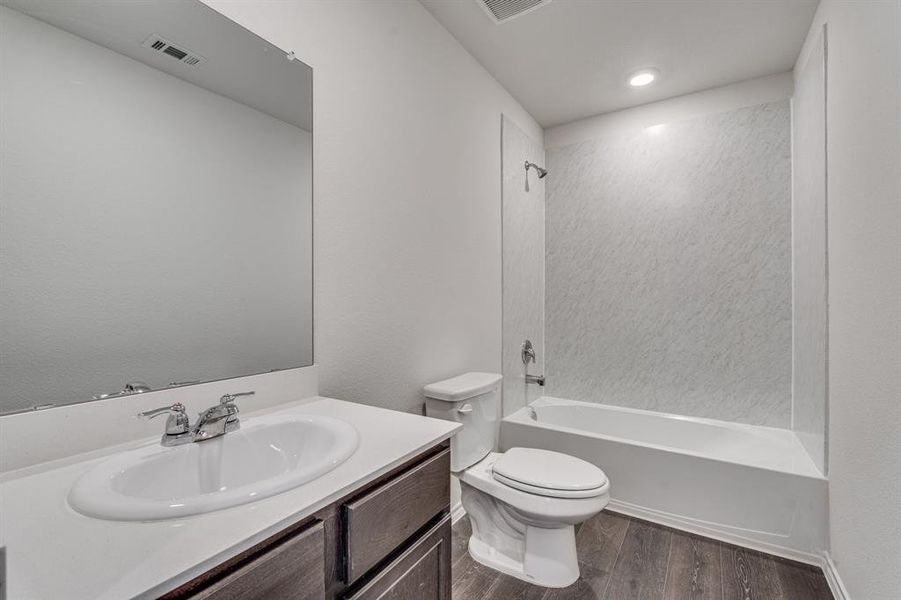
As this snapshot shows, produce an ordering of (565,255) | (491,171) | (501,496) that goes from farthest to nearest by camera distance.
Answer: (565,255) → (491,171) → (501,496)

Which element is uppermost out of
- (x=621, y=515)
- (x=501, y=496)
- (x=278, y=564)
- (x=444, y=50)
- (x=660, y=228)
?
(x=444, y=50)

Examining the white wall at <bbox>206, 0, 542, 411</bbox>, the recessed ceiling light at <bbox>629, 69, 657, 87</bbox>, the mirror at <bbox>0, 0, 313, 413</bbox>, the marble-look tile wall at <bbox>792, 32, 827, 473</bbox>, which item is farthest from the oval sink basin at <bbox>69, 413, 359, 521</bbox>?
the recessed ceiling light at <bbox>629, 69, 657, 87</bbox>

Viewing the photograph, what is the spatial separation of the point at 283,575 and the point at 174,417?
484 millimetres

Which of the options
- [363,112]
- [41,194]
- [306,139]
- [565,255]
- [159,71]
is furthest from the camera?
[565,255]

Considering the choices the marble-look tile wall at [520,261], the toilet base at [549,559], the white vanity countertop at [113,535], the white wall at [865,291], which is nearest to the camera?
the white vanity countertop at [113,535]

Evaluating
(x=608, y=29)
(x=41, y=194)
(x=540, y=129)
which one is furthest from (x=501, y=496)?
(x=540, y=129)

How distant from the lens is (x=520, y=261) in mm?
2898

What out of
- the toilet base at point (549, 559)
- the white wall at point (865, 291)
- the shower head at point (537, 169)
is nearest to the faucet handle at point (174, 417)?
the toilet base at point (549, 559)

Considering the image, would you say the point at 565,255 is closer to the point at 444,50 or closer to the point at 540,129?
the point at 540,129

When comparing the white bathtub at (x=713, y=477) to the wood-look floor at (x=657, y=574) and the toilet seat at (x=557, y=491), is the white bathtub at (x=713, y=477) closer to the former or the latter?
the wood-look floor at (x=657, y=574)

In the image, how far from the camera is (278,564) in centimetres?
64

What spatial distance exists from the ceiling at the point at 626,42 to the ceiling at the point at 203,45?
1.01 meters

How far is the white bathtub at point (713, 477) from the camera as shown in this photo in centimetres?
191

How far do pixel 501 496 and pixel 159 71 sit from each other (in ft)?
6.03
